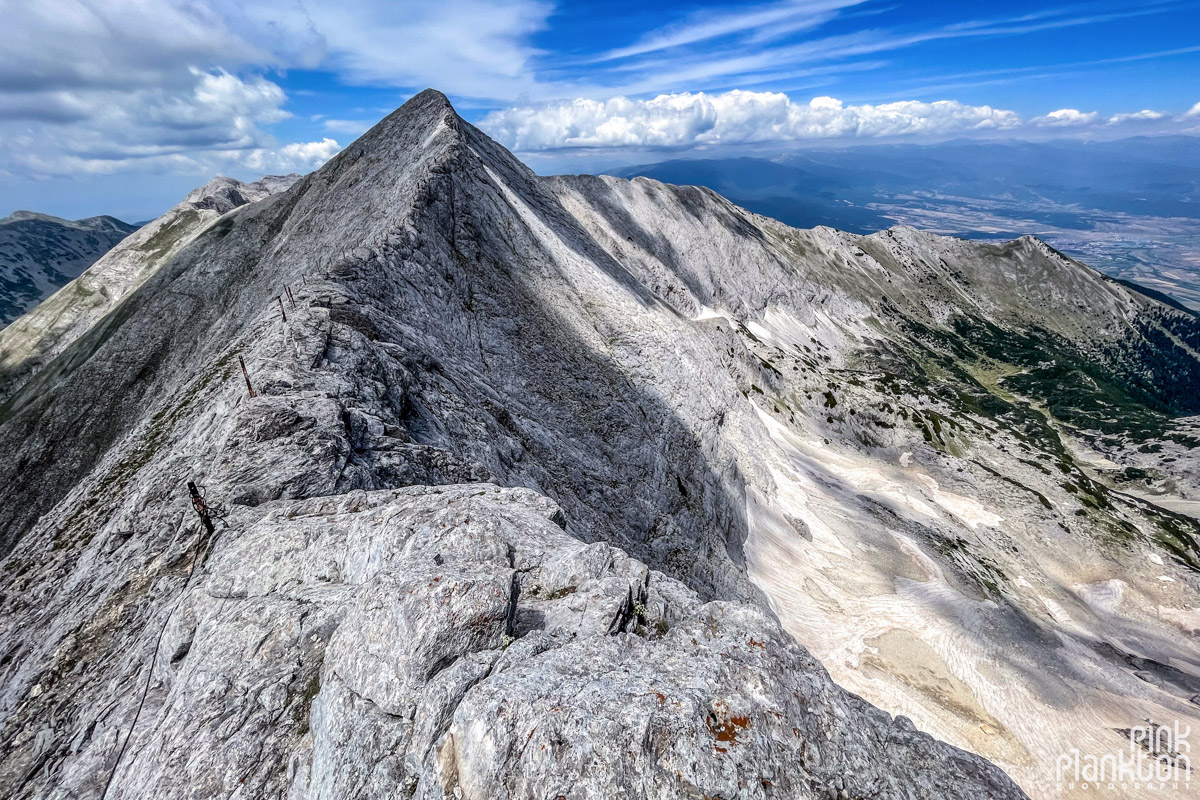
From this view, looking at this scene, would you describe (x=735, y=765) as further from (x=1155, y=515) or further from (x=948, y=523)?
(x=1155, y=515)

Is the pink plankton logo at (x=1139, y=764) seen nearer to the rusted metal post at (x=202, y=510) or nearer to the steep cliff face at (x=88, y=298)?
the rusted metal post at (x=202, y=510)

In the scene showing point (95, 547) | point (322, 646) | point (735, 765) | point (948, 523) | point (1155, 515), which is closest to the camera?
point (735, 765)

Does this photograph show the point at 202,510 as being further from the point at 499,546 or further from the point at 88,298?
the point at 88,298

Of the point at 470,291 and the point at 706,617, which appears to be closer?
the point at 706,617

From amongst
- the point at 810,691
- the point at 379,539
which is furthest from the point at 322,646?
the point at 810,691

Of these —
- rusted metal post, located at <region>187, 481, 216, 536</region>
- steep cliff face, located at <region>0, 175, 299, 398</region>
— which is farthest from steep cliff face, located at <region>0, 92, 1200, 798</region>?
steep cliff face, located at <region>0, 175, 299, 398</region>

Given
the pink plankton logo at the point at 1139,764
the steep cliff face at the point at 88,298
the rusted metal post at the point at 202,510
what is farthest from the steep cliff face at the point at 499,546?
the steep cliff face at the point at 88,298
